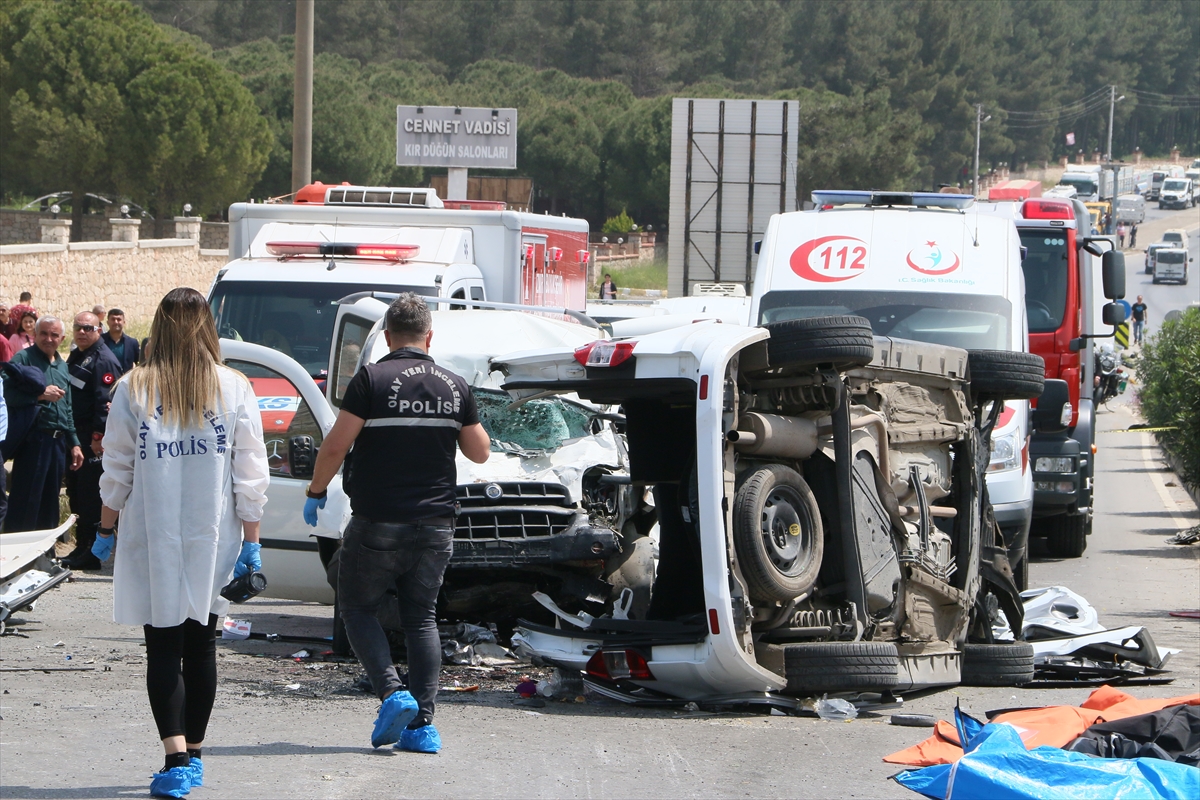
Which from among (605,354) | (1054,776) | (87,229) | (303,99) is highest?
(303,99)

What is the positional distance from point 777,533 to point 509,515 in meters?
1.44

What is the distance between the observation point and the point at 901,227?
11773 millimetres

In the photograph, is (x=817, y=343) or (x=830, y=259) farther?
(x=830, y=259)

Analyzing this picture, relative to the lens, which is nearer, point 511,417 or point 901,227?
point 511,417

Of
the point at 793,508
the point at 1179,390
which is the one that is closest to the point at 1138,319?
the point at 1179,390

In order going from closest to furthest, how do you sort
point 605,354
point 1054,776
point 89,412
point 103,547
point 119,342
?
point 1054,776 → point 103,547 → point 605,354 → point 89,412 → point 119,342

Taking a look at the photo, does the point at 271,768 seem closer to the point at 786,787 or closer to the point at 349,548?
the point at 349,548

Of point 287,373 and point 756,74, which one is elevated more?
point 756,74

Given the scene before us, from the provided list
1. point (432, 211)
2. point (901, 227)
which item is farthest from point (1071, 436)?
point (432, 211)

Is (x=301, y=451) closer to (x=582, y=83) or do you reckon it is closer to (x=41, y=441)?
(x=41, y=441)

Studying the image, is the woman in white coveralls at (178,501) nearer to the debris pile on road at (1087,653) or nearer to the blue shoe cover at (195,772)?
the blue shoe cover at (195,772)

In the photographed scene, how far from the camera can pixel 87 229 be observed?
50938mm

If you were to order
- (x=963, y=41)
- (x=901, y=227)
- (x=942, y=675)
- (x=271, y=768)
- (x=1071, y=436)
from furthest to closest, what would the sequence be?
1. (x=963, y=41)
2. (x=1071, y=436)
3. (x=901, y=227)
4. (x=942, y=675)
5. (x=271, y=768)

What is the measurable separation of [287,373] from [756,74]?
109440mm
